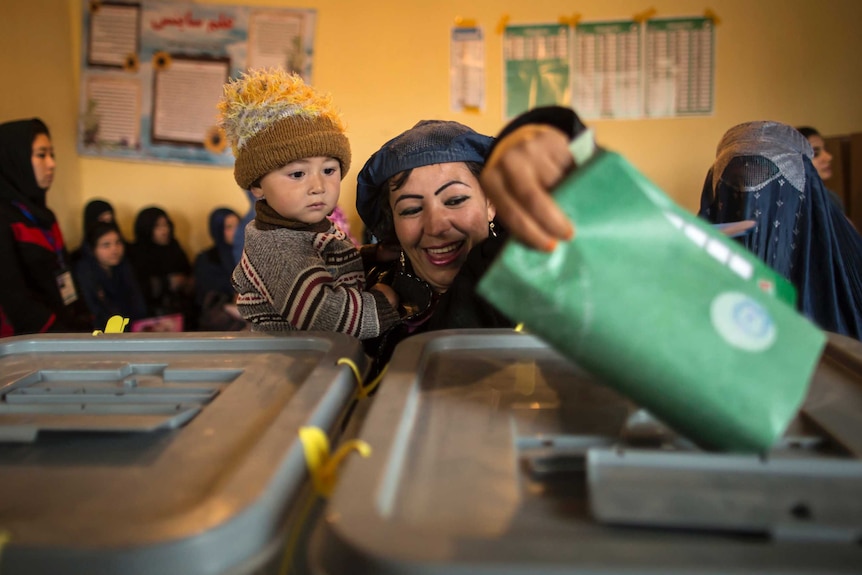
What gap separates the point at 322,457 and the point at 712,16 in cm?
380

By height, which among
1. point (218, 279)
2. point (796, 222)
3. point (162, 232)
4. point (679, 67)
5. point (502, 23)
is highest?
point (502, 23)

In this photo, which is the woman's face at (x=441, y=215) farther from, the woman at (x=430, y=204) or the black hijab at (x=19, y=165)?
the black hijab at (x=19, y=165)

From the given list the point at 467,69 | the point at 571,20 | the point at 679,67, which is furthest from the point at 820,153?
the point at 467,69

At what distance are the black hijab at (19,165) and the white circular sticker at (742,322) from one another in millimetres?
3340

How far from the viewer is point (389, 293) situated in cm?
134

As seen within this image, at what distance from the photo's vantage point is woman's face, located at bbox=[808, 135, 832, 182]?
11.0ft

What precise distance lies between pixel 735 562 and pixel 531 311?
0.68 ft

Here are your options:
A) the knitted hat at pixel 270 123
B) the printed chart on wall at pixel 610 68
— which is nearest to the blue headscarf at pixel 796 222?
the knitted hat at pixel 270 123

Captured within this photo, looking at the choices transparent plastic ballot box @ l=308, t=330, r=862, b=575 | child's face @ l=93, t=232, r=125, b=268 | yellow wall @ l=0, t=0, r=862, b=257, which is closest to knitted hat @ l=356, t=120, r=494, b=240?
transparent plastic ballot box @ l=308, t=330, r=862, b=575

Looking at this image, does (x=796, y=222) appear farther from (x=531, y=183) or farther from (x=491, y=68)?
(x=491, y=68)

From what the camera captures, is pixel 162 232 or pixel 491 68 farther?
pixel 162 232

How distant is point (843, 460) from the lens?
1.58ft

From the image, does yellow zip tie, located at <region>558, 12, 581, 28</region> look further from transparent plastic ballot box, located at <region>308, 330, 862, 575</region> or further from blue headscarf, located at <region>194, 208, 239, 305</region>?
transparent plastic ballot box, located at <region>308, 330, 862, 575</region>

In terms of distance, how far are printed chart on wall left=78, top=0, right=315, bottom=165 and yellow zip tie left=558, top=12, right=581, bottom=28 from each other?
4.76ft
